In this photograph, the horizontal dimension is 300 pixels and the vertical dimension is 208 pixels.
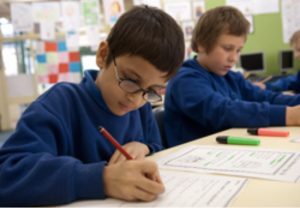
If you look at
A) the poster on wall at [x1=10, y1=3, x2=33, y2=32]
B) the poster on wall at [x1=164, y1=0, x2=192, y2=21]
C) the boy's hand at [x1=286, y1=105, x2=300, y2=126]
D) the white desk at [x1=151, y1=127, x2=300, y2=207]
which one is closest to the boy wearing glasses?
the white desk at [x1=151, y1=127, x2=300, y2=207]

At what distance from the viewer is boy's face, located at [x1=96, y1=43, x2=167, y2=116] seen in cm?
76

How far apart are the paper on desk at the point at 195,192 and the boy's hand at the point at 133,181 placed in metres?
0.01

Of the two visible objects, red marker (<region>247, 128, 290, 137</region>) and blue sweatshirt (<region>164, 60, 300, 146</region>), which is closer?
red marker (<region>247, 128, 290, 137</region>)

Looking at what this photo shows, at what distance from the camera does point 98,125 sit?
2.81 ft

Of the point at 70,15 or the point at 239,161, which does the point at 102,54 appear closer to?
the point at 239,161

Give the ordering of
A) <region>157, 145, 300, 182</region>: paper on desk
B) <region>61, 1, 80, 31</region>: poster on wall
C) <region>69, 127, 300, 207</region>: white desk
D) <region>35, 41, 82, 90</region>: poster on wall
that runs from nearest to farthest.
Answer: <region>69, 127, 300, 207</region>: white desk, <region>157, 145, 300, 182</region>: paper on desk, <region>61, 1, 80, 31</region>: poster on wall, <region>35, 41, 82, 90</region>: poster on wall

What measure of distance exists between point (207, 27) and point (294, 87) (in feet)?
4.45

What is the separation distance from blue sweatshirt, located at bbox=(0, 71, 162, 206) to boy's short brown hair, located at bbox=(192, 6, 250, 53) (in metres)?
0.55

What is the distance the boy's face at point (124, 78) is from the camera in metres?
0.76

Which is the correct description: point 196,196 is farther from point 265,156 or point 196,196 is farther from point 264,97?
point 264,97

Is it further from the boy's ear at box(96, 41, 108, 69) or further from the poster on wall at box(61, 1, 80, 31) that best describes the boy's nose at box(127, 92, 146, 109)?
the poster on wall at box(61, 1, 80, 31)

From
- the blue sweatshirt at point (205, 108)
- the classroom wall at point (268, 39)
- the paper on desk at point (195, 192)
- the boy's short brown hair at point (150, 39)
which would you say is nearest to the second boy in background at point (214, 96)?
the blue sweatshirt at point (205, 108)

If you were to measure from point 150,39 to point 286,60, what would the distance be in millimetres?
3504

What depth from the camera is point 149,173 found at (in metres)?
0.56
